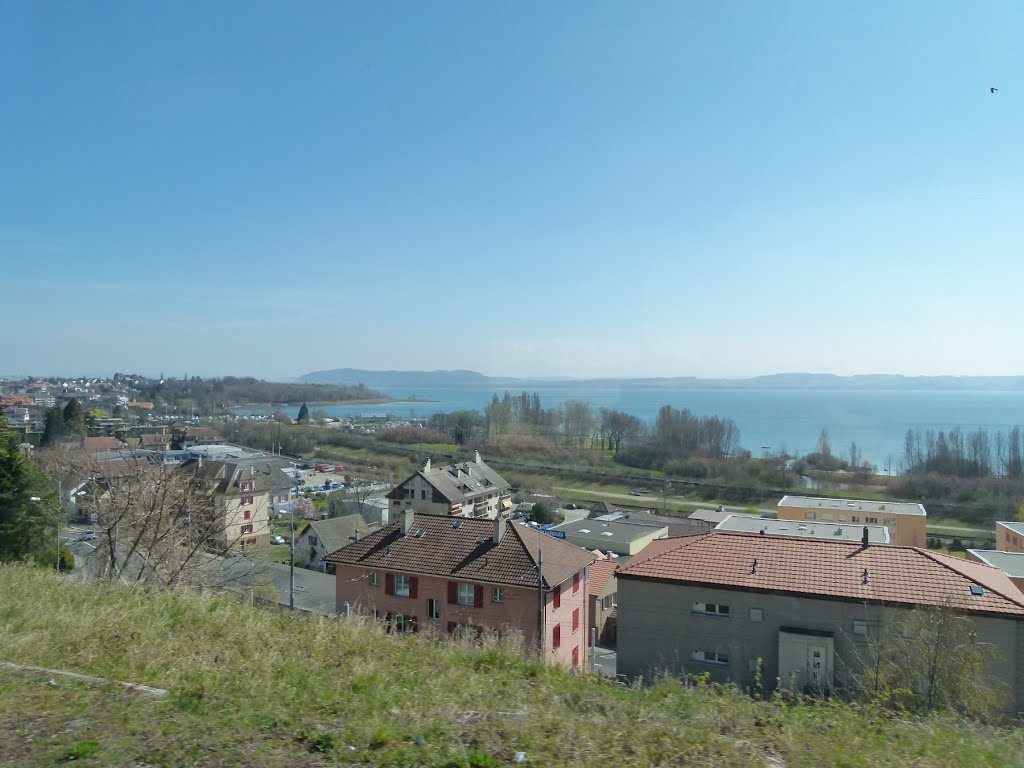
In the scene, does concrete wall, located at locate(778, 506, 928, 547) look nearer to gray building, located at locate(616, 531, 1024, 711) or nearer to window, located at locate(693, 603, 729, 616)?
gray building, located at locate(616, 531, 1024, 711)

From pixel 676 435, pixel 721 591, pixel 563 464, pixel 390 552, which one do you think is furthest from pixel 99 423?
pixel 721 591

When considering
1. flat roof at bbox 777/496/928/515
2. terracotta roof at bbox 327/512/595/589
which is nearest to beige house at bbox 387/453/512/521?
terracotta roof at bbox 327/512/595/589

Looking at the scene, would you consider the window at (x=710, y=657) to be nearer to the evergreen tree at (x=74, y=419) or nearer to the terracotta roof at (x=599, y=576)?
the terracotta roof at (x=599, y=576)

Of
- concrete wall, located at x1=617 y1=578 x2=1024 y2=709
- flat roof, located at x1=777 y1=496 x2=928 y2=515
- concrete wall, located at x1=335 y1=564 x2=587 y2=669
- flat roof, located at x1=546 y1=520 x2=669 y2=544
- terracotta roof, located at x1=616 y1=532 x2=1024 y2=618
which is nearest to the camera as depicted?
concrete wall, located at x1=617 y1=578 x2=1024 y2=709

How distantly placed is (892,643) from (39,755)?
30.0 feet

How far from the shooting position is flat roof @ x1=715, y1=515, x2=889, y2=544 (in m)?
18.6

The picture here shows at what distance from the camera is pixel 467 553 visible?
38.5 feet

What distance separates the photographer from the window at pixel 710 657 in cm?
1009

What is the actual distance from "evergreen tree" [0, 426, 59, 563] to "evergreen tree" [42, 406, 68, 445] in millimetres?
34281

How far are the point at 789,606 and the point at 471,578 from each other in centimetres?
528

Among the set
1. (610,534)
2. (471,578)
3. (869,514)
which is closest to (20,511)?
(471,578)

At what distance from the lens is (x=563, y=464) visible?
1780 inches

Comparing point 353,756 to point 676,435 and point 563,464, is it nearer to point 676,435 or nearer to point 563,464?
point 563,464

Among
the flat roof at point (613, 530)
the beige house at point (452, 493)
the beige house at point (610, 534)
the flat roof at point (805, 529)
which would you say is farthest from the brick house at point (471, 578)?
the beige house at point (452, 493)
